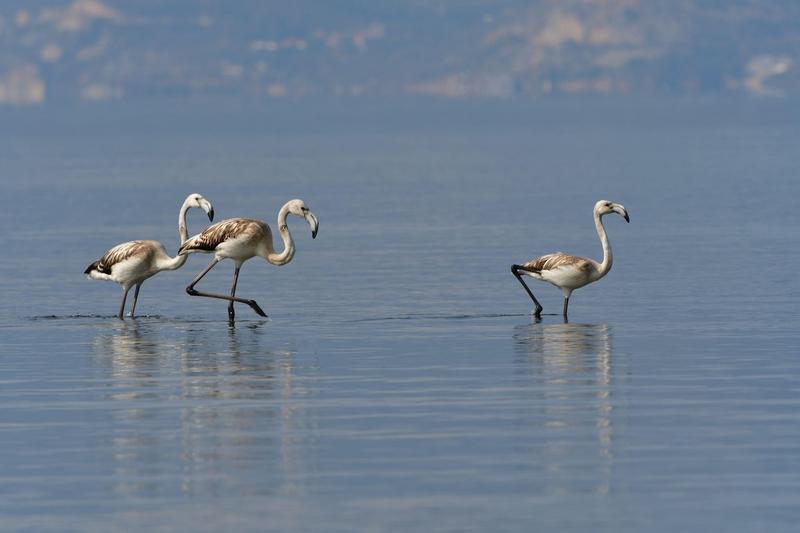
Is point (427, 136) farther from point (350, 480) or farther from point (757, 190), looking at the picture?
point (350, 480)

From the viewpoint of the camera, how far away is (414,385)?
2256 centimetres

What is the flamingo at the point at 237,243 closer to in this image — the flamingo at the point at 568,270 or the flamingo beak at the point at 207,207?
the flamingo beak at the point at 207,207

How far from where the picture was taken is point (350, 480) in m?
17.0

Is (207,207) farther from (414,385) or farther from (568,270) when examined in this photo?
(414,385)

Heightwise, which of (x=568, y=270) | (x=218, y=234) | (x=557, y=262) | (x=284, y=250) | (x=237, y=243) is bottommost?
(x=568, y=270)

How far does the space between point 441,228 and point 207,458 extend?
33648 millimetres

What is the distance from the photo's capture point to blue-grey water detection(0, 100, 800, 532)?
53.3 feet

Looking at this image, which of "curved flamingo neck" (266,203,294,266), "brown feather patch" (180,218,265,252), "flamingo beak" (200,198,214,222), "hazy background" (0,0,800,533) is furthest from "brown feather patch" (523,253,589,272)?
"flamingo beak" (200,198,214,222)

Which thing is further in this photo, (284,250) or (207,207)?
(284,250)

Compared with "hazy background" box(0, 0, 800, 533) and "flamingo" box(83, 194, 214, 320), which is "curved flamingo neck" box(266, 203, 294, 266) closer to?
"hazy background" box(0, 0, 800, 533)

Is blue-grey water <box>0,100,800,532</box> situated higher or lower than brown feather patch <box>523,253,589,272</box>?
lower

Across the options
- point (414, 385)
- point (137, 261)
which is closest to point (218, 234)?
point (137, 261)

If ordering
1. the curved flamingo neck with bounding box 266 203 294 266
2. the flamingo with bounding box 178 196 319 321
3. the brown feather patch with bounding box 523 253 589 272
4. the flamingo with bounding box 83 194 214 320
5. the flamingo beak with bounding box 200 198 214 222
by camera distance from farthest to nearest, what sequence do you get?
the curved flamingo neck with bounding box 266 203 294 266, the flamingo with bounding box 83 194 214 320, the flamingo with bounding box 178 196 319 321, the brown feather patch with bounding box 523 253 589 272, the flamingo beak with bounding box 200 198 214 222

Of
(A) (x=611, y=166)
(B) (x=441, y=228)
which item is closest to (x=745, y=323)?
(B) (x=441, y=228)
